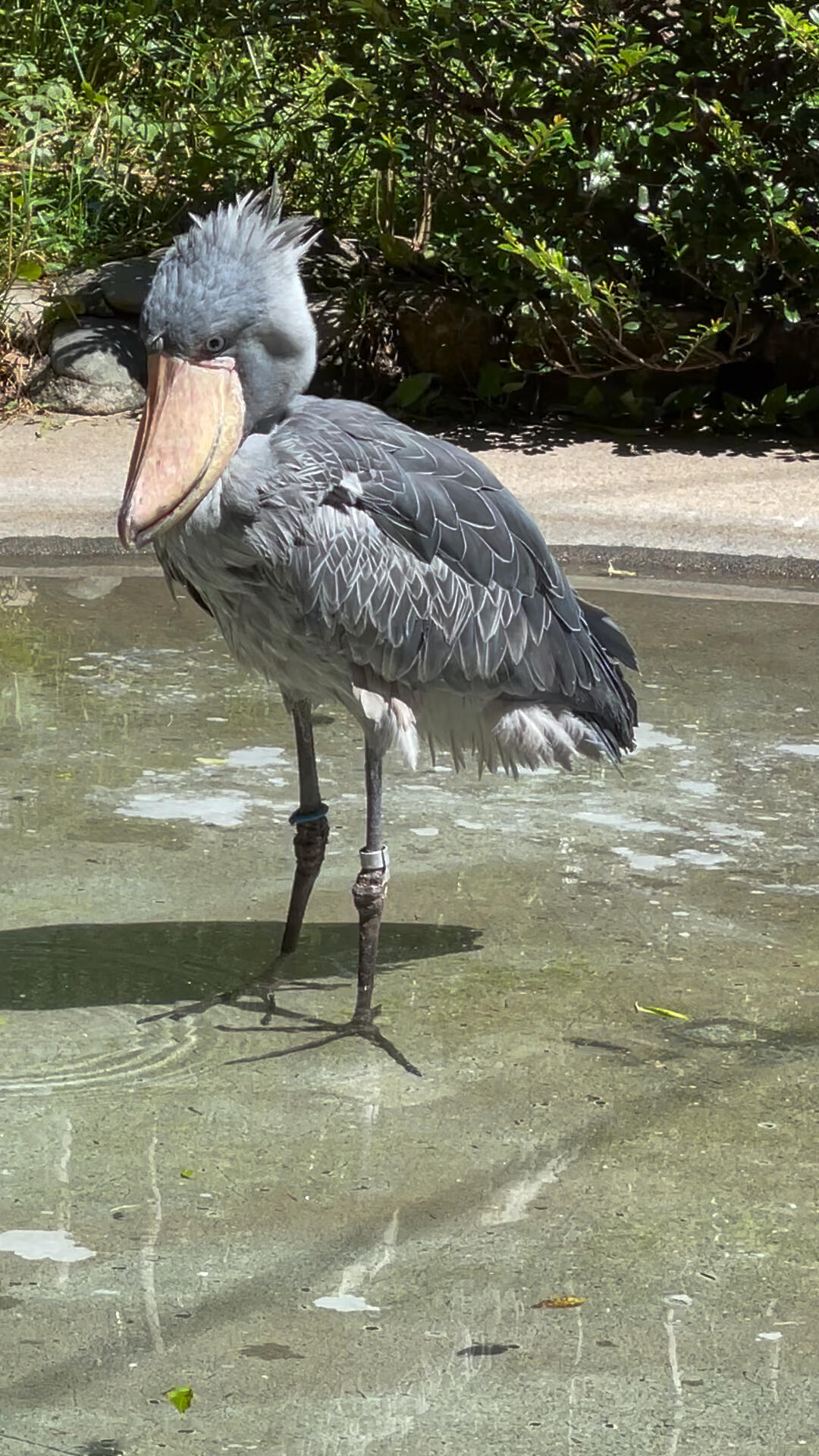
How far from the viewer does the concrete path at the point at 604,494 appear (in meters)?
7.40

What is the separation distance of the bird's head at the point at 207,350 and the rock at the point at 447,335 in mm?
6331

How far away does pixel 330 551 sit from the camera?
11.3 ft

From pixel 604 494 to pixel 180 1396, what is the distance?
6.14m

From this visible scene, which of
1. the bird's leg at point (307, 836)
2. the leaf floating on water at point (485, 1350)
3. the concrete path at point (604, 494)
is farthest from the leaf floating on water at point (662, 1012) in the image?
the concrete path at point (604, 494)

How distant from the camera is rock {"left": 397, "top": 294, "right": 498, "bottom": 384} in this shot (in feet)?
31.6

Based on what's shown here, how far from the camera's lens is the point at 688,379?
31.1 feet

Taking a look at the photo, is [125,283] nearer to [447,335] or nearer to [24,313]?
[24,313]

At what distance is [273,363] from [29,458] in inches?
223

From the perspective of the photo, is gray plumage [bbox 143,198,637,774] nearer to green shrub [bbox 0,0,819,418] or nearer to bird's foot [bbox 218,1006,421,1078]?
bird's foot [bbox 218,1006,421,1078]

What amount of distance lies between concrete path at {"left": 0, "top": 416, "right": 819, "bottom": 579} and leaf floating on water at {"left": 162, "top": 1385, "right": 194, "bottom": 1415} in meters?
5.13

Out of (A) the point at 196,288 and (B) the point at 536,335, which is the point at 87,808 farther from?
(B) the point at 536,335

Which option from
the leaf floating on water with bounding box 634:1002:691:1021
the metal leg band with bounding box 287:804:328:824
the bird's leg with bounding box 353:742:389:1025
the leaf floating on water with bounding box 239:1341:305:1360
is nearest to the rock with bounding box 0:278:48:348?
the metal leg band with bounding box 287:804:328:824

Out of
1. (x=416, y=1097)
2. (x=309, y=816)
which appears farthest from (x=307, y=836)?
(x=416, y=1097)

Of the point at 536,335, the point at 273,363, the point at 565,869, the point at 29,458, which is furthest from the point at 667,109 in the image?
the point at 273,363
